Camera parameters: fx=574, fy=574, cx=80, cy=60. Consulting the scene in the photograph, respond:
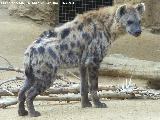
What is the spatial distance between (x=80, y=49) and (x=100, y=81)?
7.89 ft

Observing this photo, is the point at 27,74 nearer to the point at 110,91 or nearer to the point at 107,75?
the point at 110,91

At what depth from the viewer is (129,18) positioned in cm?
588

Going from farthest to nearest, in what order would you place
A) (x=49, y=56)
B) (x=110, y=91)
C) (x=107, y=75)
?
(x=107, y=75)
(x=110, y=91)
(x=49, y=56)

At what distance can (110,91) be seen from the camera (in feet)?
21.7

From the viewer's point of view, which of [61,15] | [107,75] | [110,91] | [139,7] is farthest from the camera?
[61,15]

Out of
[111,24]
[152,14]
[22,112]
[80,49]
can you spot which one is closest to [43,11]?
[152,14]

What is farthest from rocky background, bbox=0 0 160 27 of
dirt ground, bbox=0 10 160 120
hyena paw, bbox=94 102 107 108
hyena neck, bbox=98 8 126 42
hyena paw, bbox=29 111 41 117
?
hyena paw, bbox=29 111 41 117

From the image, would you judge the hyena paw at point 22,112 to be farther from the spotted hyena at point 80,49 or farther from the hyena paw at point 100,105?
the hyena paw at point 100,105

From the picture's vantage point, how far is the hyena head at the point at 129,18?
231 inches

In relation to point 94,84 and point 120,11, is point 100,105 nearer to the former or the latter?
point 94,84

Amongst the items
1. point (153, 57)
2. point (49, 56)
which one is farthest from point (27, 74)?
point (153, 57)

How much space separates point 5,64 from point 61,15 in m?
2.51

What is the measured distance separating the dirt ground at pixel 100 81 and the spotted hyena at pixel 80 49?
0.24m

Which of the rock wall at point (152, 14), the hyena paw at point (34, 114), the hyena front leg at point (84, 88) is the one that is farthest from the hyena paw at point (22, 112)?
the rock wall at point (152, 14)
